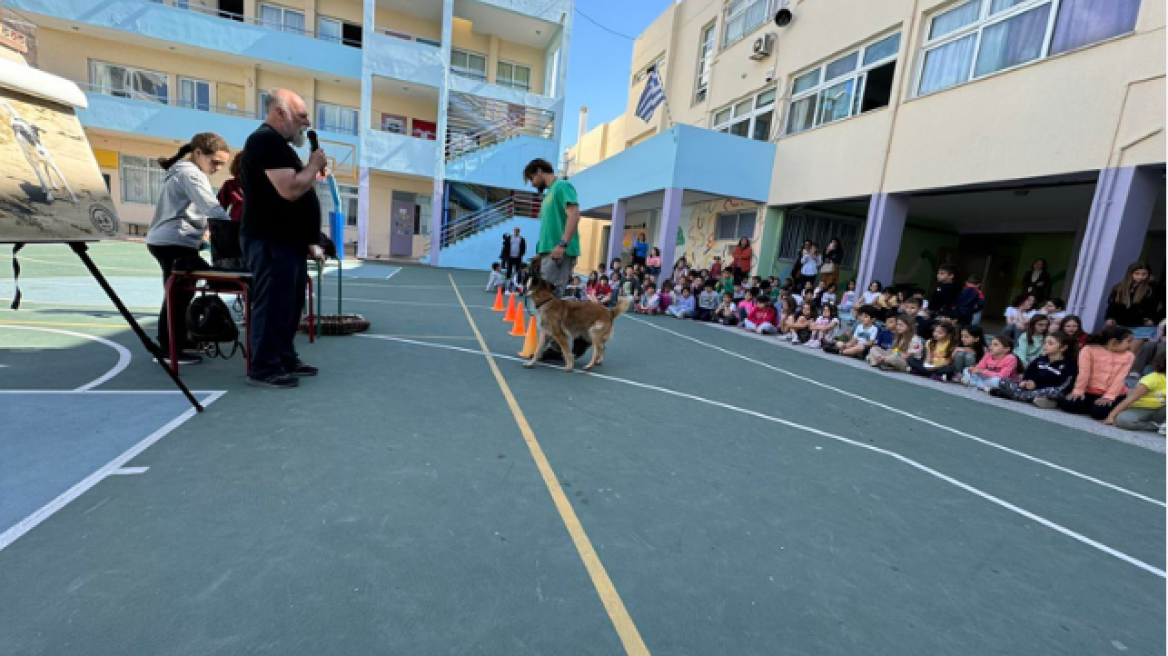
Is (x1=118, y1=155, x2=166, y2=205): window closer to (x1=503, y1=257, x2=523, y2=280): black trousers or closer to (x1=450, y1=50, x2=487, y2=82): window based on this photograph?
(x1=450, y1=50, x2=487, y2=82): window

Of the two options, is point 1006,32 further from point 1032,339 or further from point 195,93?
point 195,93

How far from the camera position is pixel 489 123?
21547 mm

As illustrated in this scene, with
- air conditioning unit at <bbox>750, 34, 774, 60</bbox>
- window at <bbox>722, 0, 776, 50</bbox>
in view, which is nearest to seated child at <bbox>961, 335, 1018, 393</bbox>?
air conditioning unit at <bbox>750, 34, 774, 60</bbox>

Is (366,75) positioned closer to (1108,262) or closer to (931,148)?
(931,148)

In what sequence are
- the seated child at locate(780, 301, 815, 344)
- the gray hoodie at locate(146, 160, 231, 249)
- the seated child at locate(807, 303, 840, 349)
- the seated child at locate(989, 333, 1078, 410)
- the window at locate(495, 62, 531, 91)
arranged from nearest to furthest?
the gray hoodie at locate(146, 160, 231, 249), the seated child at locate(989, 333, 1078, 410), the seated child at locate(807, 303, 840, 349), the seated child at locate(780, 301, 815, 344), the window at locate(495, 62, 531, 91)

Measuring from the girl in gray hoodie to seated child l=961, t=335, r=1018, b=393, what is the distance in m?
8.78

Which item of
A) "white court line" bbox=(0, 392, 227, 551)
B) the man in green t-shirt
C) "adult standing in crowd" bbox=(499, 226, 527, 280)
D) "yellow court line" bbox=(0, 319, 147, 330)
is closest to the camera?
"white court line" bbox=(0, 392, 227, 551)

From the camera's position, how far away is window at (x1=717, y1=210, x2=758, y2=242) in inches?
551

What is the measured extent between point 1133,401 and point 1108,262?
257 cm

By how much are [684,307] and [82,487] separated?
1073 cm

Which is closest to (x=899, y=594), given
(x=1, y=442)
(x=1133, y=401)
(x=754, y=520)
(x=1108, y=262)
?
(x=754, y=520)

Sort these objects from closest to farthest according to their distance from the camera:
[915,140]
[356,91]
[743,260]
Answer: [915,140] → [743,260] → [356,91]

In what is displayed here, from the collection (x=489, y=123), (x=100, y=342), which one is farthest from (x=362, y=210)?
(x=100, y=342)

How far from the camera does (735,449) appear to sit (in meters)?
3.34
